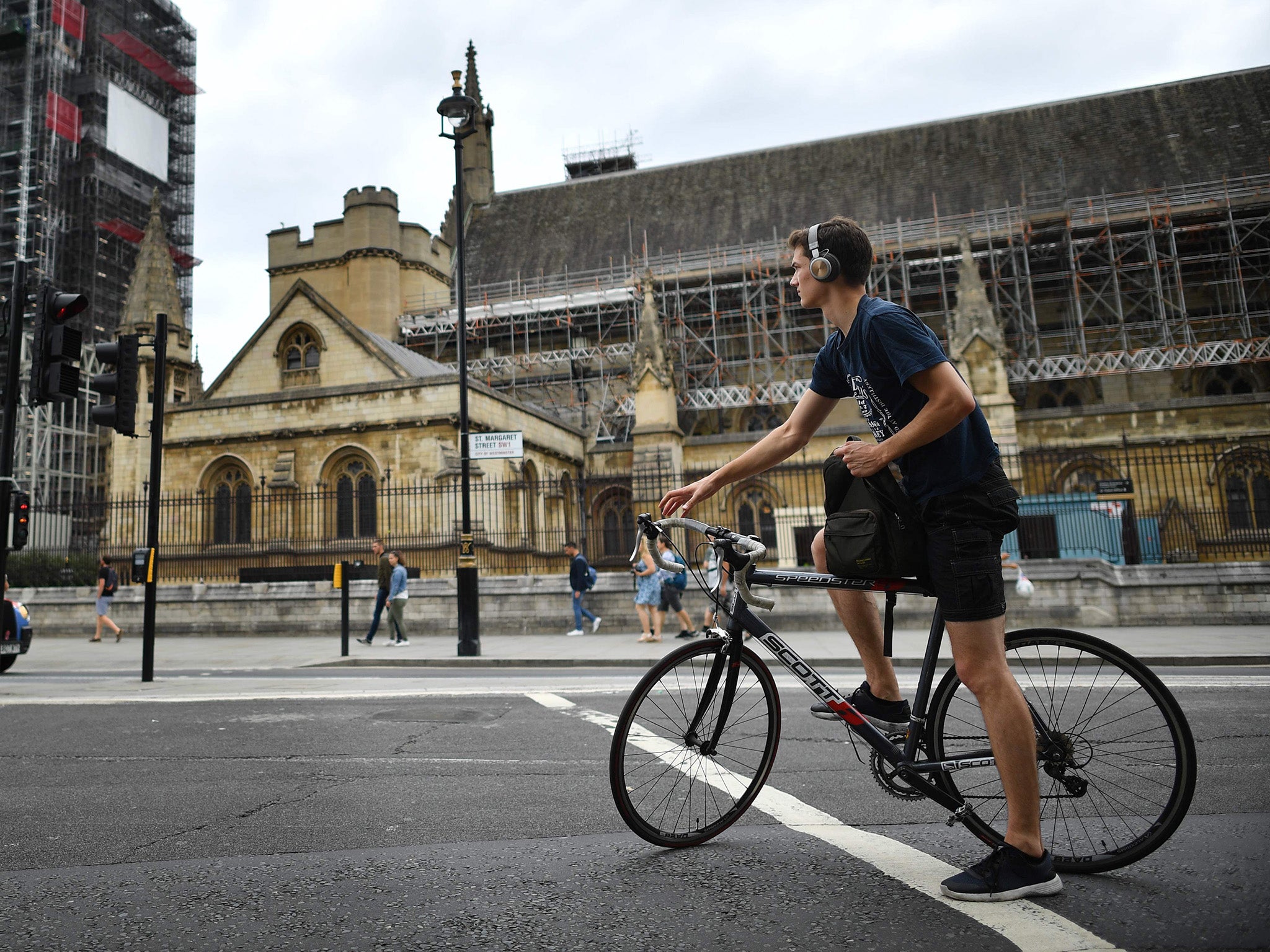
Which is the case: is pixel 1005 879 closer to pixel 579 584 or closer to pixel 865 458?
pixel 865 458

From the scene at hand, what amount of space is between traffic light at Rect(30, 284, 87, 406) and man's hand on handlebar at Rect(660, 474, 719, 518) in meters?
7.12

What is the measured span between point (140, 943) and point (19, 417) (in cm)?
4384

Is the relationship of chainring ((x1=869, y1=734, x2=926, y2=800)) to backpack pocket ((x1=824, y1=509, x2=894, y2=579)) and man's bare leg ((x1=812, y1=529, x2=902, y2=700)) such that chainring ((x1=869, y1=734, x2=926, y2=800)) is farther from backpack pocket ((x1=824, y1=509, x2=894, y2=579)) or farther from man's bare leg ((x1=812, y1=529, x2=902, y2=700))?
backpack pocket ((x1=824, y1=509, x2=894, y2=579))

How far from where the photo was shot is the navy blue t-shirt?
257 centimetres

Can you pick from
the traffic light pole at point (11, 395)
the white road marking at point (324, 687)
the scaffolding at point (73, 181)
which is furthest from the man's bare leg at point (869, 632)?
the scaffolding at point (73, 181)

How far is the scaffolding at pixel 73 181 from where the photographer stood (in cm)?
3975

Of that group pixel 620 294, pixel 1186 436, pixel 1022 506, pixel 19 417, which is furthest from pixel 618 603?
pixel 19 417

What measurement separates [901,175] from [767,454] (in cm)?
3706

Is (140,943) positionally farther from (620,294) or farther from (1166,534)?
(620,294)

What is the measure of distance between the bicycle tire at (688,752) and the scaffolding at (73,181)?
40.3 meters

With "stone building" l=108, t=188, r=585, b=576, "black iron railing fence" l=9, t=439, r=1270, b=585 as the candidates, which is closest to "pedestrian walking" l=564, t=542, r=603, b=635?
"black iron railing fence" l=9, t=439, r=1270, b=585

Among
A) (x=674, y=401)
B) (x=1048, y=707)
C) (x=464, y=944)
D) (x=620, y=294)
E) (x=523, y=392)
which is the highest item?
(x=620, y=294)

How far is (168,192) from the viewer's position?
1903 inches

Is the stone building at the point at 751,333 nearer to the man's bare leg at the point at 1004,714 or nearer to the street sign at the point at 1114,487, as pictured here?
the street sign at the point at 1114,487
